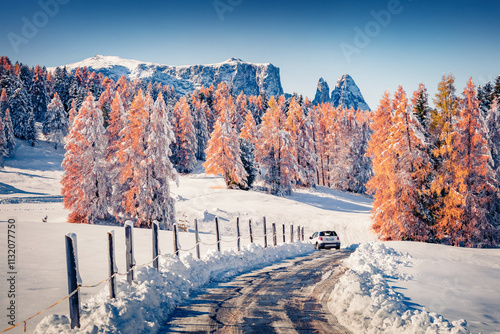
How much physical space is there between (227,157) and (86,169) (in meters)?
21.6

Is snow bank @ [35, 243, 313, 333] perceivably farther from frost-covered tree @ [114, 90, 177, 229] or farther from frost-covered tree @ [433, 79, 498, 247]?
frost-covered tree @ [433, 79, 498, 247]

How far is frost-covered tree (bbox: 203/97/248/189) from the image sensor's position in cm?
4584

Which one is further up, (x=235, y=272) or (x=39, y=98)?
(x=39, y=98)

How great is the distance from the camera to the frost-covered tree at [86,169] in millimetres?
28719

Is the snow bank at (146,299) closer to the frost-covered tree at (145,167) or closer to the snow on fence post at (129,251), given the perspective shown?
the snow on fence post at (129,251)

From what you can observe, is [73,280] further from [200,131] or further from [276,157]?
[200,131]

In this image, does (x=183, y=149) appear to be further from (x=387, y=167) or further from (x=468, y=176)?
(x=468, y=176)

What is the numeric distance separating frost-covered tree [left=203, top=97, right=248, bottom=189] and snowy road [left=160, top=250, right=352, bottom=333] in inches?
1405

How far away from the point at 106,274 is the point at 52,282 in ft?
4.81

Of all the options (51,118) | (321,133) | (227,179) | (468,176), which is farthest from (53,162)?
(468,176)

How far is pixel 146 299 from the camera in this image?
6.21 metres

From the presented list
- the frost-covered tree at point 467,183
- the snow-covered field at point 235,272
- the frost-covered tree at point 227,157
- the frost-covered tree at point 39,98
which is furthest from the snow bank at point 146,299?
the frost-covered tree at point 39,98

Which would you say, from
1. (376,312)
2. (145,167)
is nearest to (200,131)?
(145,167)

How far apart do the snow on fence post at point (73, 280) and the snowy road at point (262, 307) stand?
1.46m
